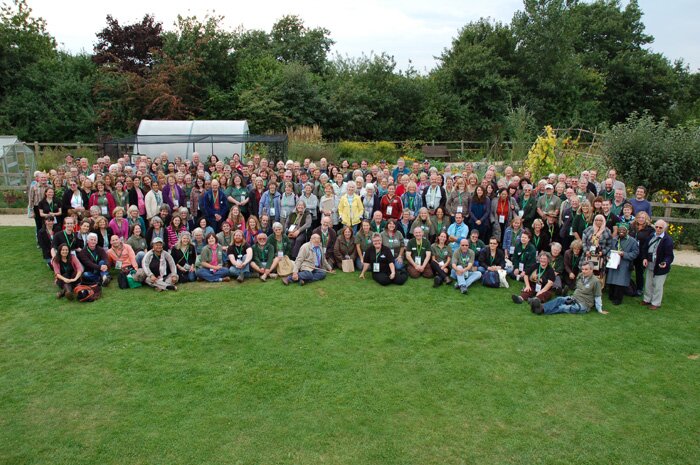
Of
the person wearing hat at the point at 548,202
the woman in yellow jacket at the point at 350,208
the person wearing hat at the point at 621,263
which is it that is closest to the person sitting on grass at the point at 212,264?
the woman in yellow jacket at the point at 350,208

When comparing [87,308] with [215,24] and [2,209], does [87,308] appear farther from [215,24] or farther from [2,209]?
[215,24]

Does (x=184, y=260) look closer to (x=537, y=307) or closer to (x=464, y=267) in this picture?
(x=464, y=267)

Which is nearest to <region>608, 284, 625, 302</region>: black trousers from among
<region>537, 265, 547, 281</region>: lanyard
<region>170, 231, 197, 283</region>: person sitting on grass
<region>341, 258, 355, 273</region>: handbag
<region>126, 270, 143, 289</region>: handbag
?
<region>537, 265, 547, 281</region>: lanyard

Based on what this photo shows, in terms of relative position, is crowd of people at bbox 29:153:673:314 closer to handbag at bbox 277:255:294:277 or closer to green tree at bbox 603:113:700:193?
handbag at bbox 277:255:294:277

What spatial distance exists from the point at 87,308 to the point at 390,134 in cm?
2340

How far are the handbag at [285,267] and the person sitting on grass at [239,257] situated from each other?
508 millimetres

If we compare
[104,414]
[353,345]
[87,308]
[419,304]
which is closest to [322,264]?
[419,304]

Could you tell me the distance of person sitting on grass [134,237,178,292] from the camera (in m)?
8.74

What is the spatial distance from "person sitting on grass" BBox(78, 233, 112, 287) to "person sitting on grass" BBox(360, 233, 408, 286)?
4.22 meters

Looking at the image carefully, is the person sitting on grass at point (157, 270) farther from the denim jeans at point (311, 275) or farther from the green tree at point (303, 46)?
the green tree at point (303, 46)

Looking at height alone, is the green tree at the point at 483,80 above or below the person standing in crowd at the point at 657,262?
above

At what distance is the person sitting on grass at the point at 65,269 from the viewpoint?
836 cm

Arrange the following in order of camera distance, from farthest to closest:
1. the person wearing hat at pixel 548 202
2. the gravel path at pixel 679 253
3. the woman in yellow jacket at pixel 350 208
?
the gravel path at pixel 679 253
the woman in yellow jacket at pixel 350 208
the person wearing hat at pixel 548 202

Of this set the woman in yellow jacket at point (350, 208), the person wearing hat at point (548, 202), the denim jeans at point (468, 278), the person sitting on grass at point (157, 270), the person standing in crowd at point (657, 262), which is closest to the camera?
the person standing in crowd at point (657, 262)
